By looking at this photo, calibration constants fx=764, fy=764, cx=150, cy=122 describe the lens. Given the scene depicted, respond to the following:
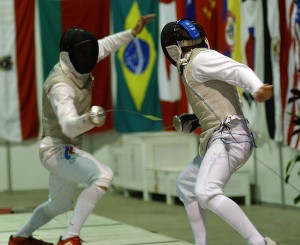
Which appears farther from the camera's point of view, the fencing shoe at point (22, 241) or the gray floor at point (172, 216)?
the gray floor at point (172, 216)

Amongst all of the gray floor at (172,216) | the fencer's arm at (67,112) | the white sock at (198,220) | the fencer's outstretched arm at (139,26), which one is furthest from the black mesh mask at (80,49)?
the gray floor at (172,216)

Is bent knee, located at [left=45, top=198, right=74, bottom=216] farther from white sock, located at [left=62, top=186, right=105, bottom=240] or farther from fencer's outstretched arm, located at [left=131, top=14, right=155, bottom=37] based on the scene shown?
fencer's outstretched arm, located at [left=131, top=14, right=155, bottom=37]

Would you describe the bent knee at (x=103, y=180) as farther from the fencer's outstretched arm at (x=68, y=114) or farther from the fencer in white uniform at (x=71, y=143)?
the fencer's outstretched arm at (x=68, y=114)

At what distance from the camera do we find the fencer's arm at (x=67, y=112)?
10.3ft

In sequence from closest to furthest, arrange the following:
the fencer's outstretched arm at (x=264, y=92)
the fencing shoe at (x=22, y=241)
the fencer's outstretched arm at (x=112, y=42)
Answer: the fencer's outstretched arm at (x=264, y=92) → the fencing shoe at (x=22, y=241) → the fencer's outstretched arm at (x=112, y=42)

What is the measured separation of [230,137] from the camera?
3.21m

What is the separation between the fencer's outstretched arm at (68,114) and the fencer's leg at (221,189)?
18.6 inches

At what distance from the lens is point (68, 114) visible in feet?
10.6

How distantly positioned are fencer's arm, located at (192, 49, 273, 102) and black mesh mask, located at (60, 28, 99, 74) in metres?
0.61

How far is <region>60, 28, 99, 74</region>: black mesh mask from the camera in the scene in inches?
140

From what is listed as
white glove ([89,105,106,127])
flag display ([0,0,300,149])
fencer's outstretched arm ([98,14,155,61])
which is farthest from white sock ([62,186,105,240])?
flag display ([0,0,300,149])

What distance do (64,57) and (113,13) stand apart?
13.6 ft

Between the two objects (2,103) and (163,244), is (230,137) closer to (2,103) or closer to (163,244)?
(163,244)

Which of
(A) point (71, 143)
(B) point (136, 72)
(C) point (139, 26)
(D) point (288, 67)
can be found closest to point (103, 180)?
(A) point (71, 143)
